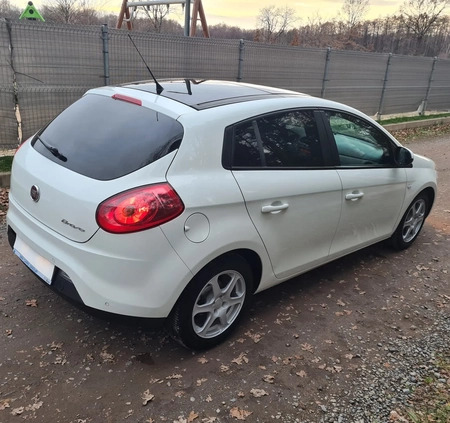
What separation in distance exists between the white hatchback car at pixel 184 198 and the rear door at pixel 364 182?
0.09 feet

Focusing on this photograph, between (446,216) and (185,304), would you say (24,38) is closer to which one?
(185,304)

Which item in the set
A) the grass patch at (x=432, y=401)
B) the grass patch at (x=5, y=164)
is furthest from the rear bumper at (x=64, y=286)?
the grass patch at (x=5, y=164)

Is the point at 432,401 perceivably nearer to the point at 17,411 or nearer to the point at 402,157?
the point at 402,157

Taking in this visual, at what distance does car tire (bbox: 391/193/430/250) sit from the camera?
15.5 ft

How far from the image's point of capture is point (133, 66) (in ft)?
26.9

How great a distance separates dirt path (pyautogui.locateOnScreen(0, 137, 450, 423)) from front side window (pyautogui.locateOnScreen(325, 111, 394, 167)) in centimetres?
118

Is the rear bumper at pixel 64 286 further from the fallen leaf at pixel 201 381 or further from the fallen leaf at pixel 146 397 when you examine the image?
the fallen leaf at pixel 201 381

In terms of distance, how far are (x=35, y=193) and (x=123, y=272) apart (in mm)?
832

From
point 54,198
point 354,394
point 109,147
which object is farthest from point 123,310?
point 354,394

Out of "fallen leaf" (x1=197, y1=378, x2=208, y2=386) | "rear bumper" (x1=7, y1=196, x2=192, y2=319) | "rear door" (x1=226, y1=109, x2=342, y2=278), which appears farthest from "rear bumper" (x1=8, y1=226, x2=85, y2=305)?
"rear door" (x1=226, y1=109, x2=342, y2=278)

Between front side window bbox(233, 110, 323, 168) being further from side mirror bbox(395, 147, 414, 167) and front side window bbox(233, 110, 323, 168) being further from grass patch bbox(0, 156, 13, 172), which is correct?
grass patch bbox(0, 156, 13, 172)

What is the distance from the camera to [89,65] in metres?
7.61

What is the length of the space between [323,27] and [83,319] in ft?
187

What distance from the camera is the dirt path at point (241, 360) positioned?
8.39 ft
